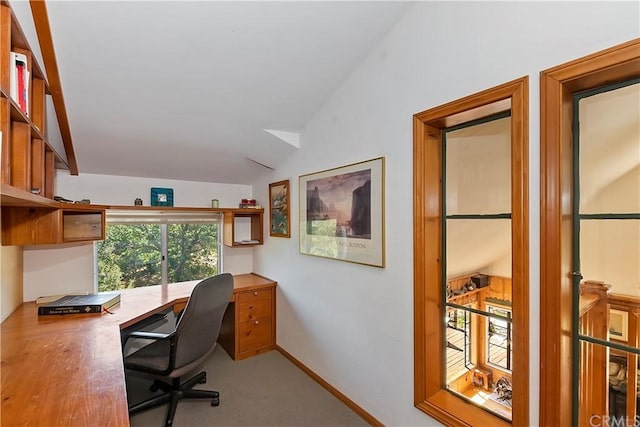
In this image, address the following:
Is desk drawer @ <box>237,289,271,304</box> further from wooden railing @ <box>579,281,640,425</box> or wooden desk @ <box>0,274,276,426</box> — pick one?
wooden railing @ <box>579,281,640,425</box>

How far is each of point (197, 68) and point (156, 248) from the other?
83.5 inches

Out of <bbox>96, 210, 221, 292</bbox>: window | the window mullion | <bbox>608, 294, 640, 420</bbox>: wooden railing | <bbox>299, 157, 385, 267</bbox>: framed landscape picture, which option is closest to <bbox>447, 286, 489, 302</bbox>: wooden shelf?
<bbox>299, 157, 385, 267</bbox>: framed landscape picture

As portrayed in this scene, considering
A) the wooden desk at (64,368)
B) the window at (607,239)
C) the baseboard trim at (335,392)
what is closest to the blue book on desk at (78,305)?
the wooden desk at (64,368)

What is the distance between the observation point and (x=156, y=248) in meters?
3.17

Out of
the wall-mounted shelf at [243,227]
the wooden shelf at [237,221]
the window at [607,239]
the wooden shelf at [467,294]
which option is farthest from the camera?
the wall-mounted shelf at [243,227]

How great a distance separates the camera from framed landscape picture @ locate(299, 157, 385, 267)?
1.94m

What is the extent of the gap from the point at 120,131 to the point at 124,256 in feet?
4.55

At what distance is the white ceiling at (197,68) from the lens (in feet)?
4.90

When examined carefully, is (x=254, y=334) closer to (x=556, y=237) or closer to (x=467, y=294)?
(x=467, y=294)

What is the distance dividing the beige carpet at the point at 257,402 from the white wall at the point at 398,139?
0.15 metres

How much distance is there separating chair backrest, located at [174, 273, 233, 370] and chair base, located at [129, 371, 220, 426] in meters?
0.32

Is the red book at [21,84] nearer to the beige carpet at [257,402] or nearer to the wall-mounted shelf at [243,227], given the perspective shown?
the wall-mounted shelf at [243,227]

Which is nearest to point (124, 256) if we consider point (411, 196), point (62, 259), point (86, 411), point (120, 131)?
point (62, 259)

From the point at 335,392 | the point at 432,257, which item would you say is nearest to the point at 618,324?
the point at 432,257
